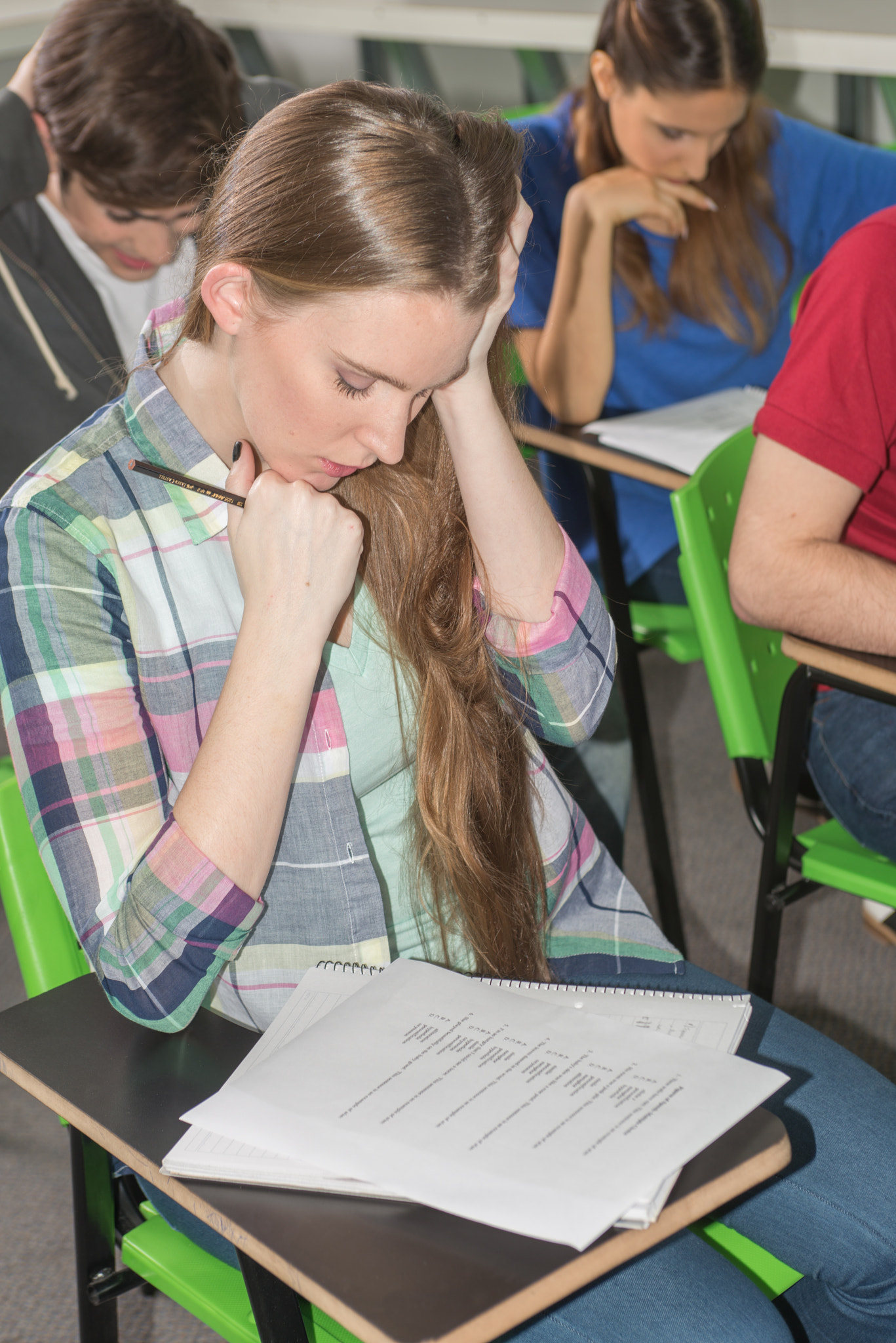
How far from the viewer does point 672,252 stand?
238 centimetres

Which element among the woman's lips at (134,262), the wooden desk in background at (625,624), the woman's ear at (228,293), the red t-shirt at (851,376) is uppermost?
the woman's ear at (228,293)

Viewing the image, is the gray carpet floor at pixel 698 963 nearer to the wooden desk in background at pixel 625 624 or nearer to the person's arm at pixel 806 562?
the wooden desk in background at pixel 625 624

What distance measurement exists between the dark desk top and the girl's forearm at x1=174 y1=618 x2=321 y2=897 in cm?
14

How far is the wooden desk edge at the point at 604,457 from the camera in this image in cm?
185

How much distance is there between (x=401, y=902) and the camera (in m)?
1.07

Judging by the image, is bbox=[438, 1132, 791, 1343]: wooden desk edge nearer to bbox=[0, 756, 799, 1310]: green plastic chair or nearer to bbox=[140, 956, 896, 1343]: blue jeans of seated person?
bbox=[140, 956, 896, 1343]: blue jeans of seated person

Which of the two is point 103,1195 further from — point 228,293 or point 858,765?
point 858,765

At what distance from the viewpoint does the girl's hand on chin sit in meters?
0.89

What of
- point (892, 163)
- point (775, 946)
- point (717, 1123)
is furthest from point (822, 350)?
point (892, 163)

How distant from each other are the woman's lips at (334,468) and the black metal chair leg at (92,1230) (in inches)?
21.1

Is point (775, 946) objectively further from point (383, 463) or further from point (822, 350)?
point (383, 463)

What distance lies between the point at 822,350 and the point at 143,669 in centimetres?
86

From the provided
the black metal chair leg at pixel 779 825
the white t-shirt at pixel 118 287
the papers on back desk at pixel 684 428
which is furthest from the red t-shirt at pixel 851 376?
the white t-shirt at pixel 118 287

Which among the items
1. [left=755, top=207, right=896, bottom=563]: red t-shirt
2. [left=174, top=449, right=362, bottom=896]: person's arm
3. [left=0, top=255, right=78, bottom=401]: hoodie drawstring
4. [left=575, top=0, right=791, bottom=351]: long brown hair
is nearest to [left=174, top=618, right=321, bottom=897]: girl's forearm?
[left=174, top=449, right=362, bottom=896]: person's arm
